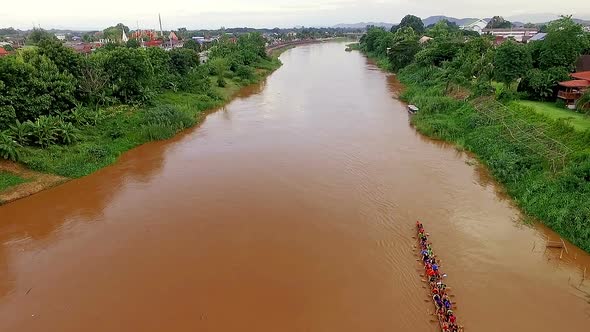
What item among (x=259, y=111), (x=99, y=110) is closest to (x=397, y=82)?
(x=259, y=111)

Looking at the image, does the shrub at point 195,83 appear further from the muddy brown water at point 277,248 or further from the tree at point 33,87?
the muddy brown water at point 277,248

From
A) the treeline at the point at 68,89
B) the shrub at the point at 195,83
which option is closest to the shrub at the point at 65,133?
the treeline at the point at 68,89

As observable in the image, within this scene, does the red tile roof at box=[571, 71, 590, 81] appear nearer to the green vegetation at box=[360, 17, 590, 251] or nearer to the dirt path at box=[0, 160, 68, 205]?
the green vegetation at box=[360, 17, 590, 251]

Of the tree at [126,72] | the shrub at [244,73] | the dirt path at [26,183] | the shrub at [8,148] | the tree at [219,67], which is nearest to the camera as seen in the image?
the dirt path at [26,183]

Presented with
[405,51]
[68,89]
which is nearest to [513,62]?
[405,51]

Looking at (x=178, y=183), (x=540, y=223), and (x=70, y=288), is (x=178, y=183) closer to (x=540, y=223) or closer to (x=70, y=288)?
(x=70, y=288)

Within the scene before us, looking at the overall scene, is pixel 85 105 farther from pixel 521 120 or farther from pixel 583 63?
pixel 583 63
